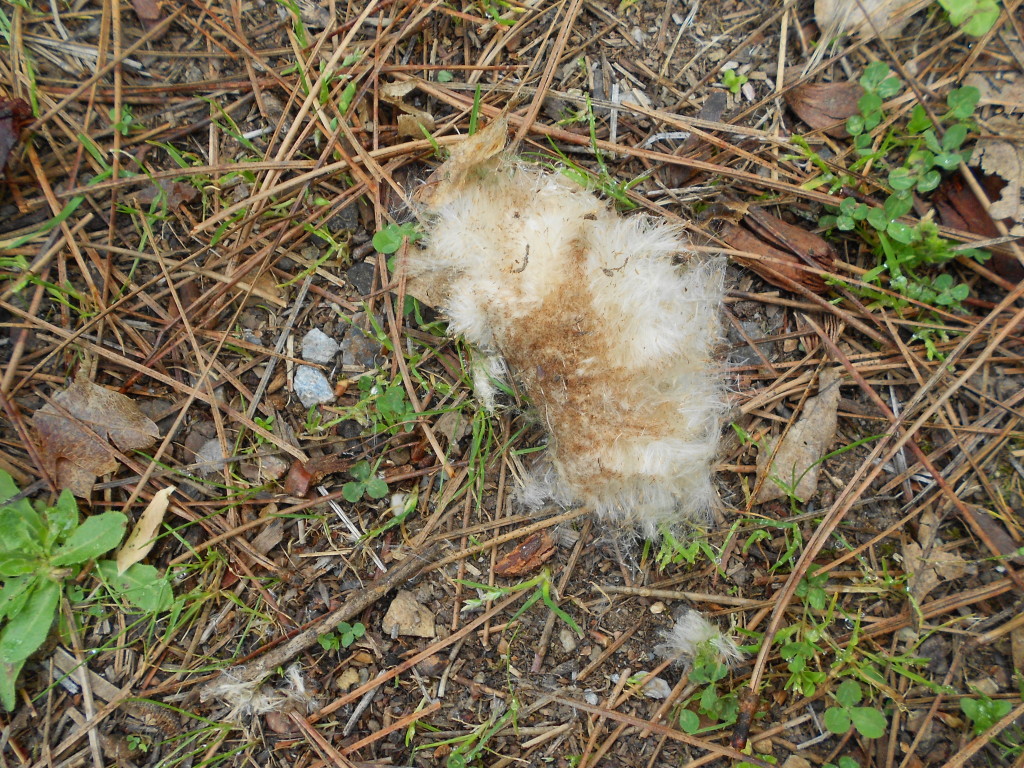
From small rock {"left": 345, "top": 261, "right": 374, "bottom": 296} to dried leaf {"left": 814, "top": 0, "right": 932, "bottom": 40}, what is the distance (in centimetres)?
187

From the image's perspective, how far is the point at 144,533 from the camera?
2283mm

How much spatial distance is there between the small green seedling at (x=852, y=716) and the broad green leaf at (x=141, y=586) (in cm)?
229

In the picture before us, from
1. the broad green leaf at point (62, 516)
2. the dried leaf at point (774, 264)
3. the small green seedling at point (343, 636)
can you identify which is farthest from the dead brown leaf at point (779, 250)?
the broad green leaf at point (62, 516)

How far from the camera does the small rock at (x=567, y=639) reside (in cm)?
227

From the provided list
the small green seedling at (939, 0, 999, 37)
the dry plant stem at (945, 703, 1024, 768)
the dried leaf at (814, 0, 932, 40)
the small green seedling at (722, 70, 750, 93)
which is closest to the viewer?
the dry plant stem at (945, 703, 1024, 768)

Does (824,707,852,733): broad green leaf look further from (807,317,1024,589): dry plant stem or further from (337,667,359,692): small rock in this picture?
(337,667,359,692): small rock

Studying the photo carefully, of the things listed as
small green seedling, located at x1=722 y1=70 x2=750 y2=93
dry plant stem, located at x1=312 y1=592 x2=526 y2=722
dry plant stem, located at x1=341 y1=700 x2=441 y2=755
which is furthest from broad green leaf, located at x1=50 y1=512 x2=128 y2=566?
small green seedling, located at x1=722 y1=70 x2=750 y2=93

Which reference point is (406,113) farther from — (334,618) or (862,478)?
(862,478)

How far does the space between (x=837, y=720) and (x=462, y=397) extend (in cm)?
165

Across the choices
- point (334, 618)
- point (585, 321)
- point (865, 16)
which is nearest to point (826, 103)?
point (865, 16)

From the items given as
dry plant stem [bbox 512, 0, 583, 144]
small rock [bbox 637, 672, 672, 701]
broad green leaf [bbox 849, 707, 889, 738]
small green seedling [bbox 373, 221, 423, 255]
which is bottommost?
small rock [bbox 637, 672, 672, 701]

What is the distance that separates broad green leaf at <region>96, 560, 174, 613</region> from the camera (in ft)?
7.39

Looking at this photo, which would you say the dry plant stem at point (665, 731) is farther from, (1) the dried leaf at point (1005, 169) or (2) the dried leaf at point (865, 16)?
(2) the dried leaf at point (865, 16)

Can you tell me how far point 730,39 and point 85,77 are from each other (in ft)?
7.79
